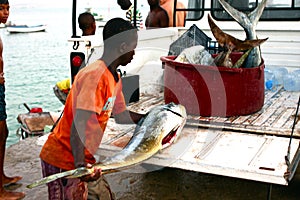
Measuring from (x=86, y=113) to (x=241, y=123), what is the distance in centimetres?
153

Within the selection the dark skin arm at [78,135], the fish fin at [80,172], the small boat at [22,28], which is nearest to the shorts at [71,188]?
the dark skin arm at [78,135]

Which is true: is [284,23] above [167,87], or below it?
above

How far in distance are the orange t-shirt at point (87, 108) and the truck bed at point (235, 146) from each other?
0.39 m

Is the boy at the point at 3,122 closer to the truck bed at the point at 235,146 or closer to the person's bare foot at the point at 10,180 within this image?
the person's bare foot at the point at 10,180

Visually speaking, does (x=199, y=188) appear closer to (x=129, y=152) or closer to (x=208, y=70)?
(x=208, y=70)

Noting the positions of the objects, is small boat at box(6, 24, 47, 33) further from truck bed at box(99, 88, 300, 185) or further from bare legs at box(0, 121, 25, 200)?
truck bed at box(99, 88, 300, 185)

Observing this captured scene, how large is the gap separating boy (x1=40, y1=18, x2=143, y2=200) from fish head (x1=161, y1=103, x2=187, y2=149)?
0.51 m

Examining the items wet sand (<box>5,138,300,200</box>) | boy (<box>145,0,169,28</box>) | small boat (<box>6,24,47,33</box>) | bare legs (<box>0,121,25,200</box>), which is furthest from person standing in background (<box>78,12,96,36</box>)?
small boat (<box>6,24,47,33</box>)

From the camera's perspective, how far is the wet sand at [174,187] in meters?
3.96

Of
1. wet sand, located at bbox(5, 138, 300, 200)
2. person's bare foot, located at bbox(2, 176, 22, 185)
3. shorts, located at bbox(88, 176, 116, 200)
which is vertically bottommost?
wet sand, located at bbox(5, 138, 300, 200)

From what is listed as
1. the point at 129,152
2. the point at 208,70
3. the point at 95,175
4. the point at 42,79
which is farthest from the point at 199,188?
the point at 42,79

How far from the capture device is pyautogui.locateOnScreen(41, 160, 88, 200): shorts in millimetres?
2684

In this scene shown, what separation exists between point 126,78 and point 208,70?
1066 mm

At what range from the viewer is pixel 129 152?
276 centimetres
